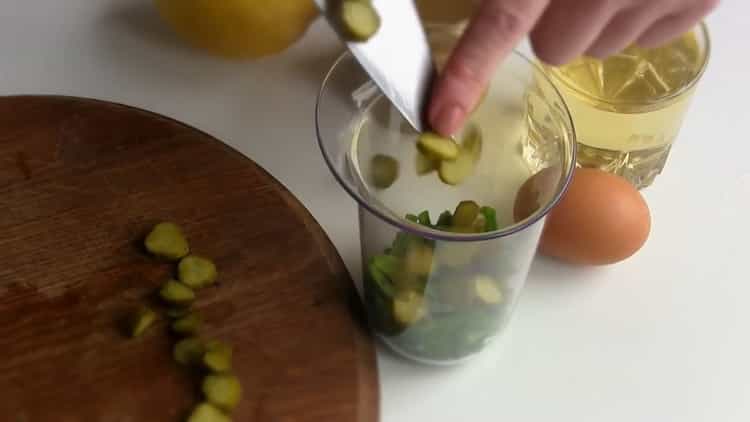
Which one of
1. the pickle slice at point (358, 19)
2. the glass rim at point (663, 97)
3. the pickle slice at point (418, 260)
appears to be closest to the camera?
the pickle slice at point (358, 19)

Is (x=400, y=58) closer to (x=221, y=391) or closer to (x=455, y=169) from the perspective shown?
(x=455, y=169)

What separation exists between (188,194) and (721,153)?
543 millimetres

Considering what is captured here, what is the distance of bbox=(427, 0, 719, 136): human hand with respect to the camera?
0.61 meters

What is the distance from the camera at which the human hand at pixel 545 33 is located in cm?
61

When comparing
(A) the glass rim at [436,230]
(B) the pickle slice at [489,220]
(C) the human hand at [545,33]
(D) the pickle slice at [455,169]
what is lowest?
(B) the pickle slice at [489,220]

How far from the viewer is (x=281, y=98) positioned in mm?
923

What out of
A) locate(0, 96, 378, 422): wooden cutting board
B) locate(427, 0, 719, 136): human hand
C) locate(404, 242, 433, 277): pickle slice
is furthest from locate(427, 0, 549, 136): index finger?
locate(0, 96, 378, 422): wooden cutting board

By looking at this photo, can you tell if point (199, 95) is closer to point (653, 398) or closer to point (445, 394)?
point (445, 394)

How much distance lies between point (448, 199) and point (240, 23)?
264 mm

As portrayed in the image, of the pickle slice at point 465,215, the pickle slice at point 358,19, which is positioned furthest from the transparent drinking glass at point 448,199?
the pickle slice at point 358,19

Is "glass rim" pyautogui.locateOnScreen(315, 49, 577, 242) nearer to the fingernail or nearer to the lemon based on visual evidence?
the fingernail

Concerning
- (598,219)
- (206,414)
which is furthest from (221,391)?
(598,219)

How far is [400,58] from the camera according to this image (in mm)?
615

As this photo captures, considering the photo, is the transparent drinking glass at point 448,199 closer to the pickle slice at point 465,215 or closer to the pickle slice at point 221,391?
the pickle slice at point 465,215
